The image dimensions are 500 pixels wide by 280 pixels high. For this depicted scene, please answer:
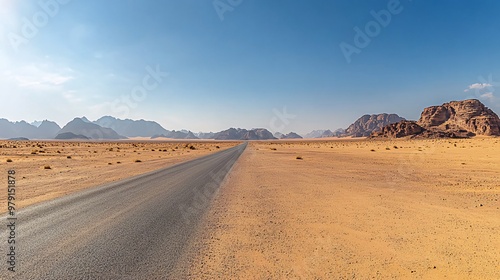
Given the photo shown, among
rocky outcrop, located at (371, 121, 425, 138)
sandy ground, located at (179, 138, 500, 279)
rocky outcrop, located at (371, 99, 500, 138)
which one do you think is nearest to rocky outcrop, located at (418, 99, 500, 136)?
rocky outcrop, located at (371, 99, 500, 138)

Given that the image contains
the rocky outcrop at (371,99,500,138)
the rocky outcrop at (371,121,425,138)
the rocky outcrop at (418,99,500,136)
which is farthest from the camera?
the rocky outcrop at (371,121,425,138)

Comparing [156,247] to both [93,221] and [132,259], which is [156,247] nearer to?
[132,259]

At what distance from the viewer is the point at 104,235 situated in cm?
580

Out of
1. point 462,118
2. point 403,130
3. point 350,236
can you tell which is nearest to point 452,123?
point 462,118

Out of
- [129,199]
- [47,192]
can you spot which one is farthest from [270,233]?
[47,192]

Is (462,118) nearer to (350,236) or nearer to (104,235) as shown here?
(350,236)

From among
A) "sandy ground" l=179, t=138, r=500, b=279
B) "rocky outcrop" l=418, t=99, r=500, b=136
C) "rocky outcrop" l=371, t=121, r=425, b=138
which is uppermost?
"rocky outcrop" l=418, t=99, r=500, b=136

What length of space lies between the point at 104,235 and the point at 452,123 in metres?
216

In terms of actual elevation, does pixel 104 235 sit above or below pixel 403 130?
below

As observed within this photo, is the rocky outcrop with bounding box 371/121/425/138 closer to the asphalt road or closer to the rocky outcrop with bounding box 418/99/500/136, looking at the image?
the rocky outcrop with bounding box 418/99/500/136

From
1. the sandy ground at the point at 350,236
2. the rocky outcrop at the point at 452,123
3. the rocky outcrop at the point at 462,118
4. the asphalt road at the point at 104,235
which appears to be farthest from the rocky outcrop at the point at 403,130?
the asphalt road at the point at 104,235

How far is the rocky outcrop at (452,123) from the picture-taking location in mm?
143250

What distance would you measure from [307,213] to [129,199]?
669 cm

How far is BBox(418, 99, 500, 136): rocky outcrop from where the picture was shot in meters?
148
